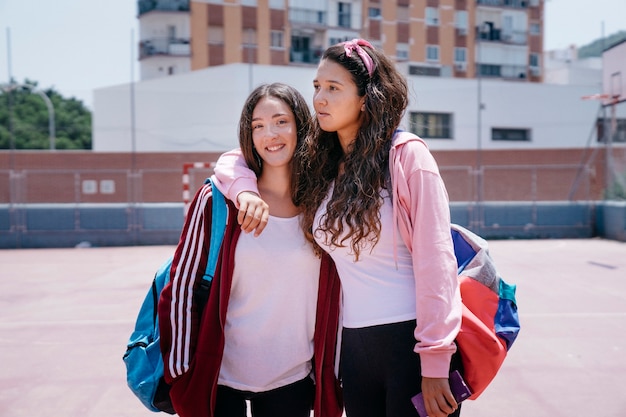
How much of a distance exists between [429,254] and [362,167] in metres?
0.35

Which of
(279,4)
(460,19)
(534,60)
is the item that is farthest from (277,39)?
(534,60)

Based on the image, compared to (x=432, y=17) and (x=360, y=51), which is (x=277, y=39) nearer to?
(x=432, y=17)

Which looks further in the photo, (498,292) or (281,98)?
(281,98)

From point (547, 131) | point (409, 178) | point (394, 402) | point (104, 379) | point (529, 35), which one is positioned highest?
point (529, 35)

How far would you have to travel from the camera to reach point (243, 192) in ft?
6.34

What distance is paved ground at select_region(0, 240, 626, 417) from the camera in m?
3.68

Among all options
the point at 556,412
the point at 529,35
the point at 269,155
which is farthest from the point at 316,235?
the point at 529,35

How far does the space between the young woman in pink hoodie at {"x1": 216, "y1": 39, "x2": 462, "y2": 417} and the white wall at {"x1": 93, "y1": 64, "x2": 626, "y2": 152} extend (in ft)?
72.5

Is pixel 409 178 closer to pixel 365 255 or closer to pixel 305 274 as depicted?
pixel 365 255

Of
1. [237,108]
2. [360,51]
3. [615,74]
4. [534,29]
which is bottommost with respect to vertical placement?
[360,51]

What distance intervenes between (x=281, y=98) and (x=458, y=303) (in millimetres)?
961

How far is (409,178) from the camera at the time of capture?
1.69 m

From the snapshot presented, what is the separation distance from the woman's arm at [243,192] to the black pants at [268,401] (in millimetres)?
584

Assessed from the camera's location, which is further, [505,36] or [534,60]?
[534,60]
